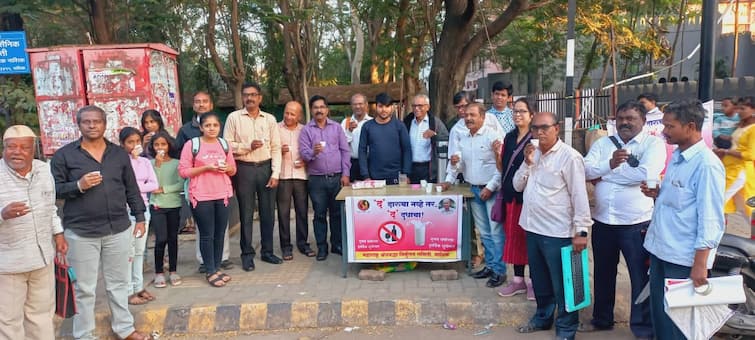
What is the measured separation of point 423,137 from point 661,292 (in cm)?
301

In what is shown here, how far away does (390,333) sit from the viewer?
422 cm

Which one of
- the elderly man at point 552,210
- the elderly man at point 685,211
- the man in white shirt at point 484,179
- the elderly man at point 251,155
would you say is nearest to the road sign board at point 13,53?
the elderly man at point 251,155

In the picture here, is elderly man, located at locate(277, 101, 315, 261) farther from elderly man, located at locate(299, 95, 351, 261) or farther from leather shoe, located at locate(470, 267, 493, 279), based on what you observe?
leather shoe, located at locate(470, 267, 493, 279)

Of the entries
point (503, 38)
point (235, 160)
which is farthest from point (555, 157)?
point (503, 38)

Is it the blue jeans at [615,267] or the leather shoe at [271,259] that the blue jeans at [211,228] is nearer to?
the leather shoe at [271,259]

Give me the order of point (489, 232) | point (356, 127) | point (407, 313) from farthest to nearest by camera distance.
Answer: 1. point (356, 127)
2. point (489, 232)
3. point (407, 313)

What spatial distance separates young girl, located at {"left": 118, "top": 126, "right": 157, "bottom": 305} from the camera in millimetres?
4488

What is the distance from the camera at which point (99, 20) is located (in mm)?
9242

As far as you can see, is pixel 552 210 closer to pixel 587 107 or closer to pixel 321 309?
pixel 321 309

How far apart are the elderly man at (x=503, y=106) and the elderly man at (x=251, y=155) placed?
2331mm

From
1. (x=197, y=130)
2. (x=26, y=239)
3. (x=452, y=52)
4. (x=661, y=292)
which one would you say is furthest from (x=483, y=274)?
(x=452, y=52)

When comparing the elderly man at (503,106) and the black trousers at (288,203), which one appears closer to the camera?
the elderly man at (503,106)

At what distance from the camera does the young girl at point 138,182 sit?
4.49 meters

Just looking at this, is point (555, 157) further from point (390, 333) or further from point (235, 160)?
point (235, 160)
